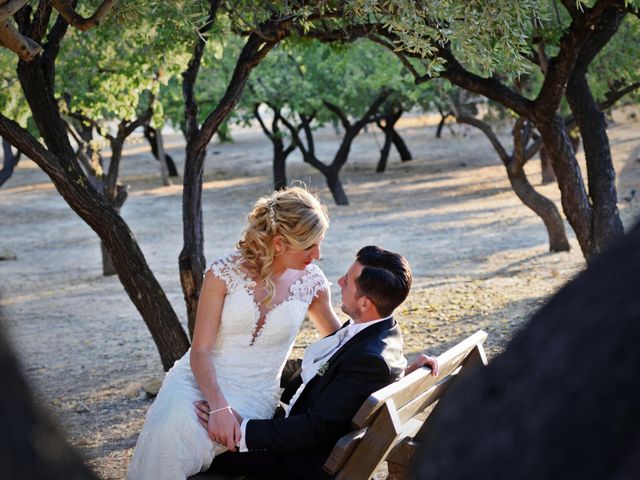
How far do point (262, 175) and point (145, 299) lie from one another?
27.6 meters

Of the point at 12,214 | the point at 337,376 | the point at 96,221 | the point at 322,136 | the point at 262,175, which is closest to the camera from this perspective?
the point at 337,376

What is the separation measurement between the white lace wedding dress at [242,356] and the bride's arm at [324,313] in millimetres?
49

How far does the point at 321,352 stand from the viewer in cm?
436

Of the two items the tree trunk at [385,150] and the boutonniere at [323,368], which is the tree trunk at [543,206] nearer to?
the boutonniere at [323,368]

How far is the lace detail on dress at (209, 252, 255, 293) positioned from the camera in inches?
178

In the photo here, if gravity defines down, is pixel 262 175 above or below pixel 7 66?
below

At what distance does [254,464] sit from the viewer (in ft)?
13.5

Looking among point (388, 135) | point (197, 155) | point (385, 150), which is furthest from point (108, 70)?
point (388, 135)

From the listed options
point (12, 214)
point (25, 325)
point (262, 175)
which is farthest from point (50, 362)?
point (262, 175)

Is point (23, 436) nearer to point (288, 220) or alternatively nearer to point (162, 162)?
point (288, 220)

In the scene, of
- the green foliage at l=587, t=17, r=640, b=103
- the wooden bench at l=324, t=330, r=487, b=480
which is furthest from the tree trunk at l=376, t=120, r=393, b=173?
the wooden bench at l=324, t=330, r=487, b=480

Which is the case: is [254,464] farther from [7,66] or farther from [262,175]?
[262,175]

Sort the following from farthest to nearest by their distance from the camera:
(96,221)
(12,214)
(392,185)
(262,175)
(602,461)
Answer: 1. (262,175)
2. (392,185)
3. (12,214)
4. (96,221)
5. (602,461)

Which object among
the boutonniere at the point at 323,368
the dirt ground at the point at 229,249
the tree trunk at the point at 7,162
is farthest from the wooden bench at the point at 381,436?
the tree trunk at the point at 7,162
